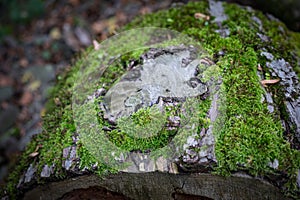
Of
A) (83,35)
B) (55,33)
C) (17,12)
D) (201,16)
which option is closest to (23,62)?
(55,33)

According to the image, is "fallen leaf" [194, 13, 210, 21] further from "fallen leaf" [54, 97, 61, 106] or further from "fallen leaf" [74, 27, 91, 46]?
"fallen leaf" [74, 27, 91, 46]

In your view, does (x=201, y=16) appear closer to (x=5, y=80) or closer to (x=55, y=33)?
(x=55, y=33)

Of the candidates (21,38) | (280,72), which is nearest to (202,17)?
(280,72)

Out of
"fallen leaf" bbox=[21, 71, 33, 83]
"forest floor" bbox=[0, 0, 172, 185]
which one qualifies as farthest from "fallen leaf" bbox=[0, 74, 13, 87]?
"fallen leaf" bbox=[21, 71, 33, 83]

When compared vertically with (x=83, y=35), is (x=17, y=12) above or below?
above

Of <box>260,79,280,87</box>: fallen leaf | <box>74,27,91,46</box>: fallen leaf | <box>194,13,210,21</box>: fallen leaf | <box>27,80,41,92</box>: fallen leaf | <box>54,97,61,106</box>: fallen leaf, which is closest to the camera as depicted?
<box>260,79,280,87</box>: fallen leaf

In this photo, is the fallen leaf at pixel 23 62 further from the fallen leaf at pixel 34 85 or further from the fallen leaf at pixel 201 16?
the fallen leaf at pixel 201 16

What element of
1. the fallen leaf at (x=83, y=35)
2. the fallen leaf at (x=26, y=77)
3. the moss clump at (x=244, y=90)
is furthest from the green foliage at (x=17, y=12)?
the moss clump at (x=244, y=90)

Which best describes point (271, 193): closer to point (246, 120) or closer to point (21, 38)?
point (246, 120)
